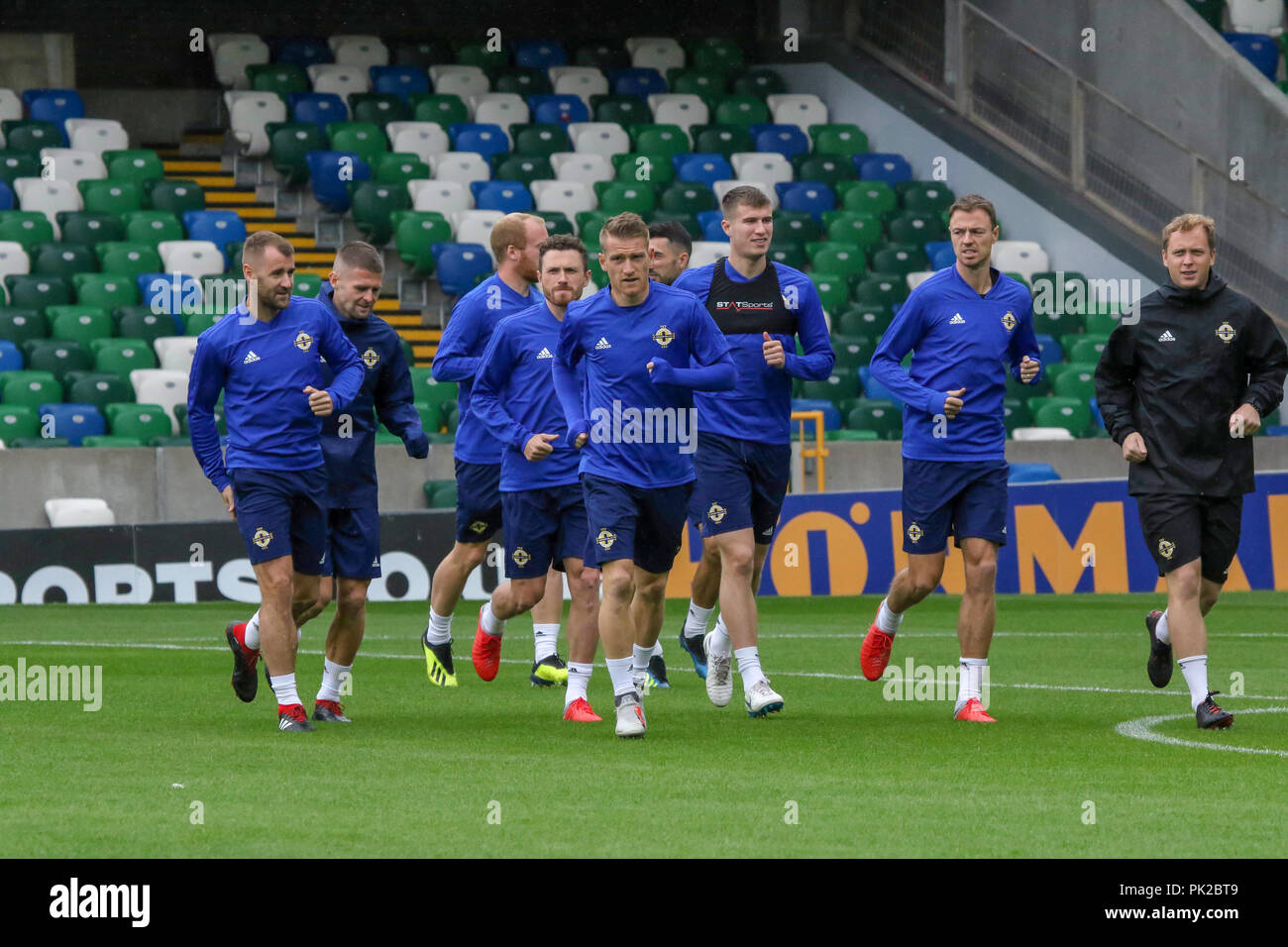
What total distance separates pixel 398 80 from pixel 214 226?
4902mm

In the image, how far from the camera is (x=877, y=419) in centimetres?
2323

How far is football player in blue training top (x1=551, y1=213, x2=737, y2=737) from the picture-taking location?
9.07 metres

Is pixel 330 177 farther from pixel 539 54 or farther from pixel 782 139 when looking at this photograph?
pixel 782 139

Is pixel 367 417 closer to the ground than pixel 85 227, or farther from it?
closer to the ground

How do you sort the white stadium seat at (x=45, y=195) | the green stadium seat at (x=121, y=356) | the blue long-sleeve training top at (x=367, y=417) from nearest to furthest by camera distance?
the blue long-sleeve training top at (x=367, y=417)
the green stadium seat at (x=121, y=356)
the white stadium seat at (x=45, y=195)

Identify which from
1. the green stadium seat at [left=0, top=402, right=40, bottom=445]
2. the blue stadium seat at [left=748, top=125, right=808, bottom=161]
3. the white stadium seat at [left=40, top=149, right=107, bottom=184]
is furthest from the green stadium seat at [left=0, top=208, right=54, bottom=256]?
the blue stadium seat at [left=748, top=125, right=808, bottom=161]

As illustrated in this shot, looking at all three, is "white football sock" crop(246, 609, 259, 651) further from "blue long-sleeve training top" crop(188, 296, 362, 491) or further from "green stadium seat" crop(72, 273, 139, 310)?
"green stadium seat" crop(72, 273, 139, 310)

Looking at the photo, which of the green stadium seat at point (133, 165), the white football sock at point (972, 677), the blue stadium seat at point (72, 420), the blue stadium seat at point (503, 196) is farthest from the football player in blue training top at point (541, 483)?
the green stadium seat at point (133, 165)

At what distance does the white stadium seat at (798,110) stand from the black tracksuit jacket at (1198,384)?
2026 cm

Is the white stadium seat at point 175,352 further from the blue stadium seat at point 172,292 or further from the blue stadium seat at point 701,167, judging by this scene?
the blue stadium seat at point 701,167

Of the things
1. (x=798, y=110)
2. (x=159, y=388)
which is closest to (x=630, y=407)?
(x=159, y=388)

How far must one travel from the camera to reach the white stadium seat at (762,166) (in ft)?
90.7

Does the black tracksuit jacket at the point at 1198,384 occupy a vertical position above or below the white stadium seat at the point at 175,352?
below
